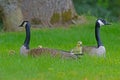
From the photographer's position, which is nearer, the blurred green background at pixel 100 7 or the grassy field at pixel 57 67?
the grassy field at pixel 57 67

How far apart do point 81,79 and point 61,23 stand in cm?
1024

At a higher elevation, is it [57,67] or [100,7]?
[57,67]

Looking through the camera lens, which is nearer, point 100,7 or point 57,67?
point 57,67

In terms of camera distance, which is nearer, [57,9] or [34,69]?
[34,69]

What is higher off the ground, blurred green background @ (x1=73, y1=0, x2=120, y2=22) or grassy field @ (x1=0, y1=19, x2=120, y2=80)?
grassy field @ (x1=0, y1=19, x2=120, y2=80)

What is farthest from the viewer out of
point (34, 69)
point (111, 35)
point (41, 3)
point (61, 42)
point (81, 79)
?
point (41, 3)

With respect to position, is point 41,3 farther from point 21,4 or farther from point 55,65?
point 55,65

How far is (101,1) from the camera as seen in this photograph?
3894cm

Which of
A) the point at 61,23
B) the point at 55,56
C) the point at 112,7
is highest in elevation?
the point at 55,56

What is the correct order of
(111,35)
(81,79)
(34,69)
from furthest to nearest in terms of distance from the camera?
(111,35)
(34,69)
(81,79)

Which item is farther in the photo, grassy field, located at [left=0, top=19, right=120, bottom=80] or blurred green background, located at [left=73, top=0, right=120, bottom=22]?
blurred green background, located at [left=73, top=0, right=120, bottom=22]

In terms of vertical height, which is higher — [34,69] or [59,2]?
[34,69]

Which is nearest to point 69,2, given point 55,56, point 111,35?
point 111,35

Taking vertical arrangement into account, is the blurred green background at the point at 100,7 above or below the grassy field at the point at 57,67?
below
